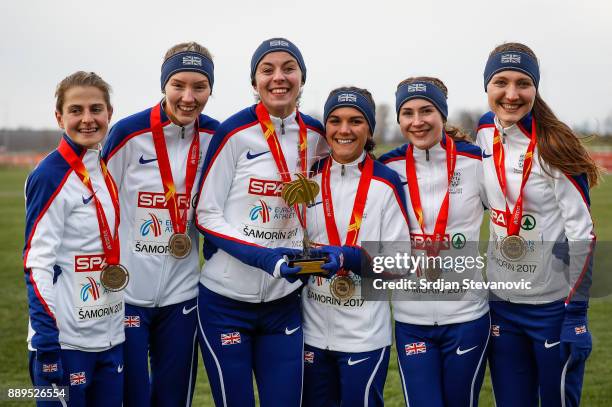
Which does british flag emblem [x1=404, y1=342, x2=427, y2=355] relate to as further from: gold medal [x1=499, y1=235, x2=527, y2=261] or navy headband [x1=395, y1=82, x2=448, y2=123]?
navy headband [x1=395, y1=82, x2=448, y2=123]

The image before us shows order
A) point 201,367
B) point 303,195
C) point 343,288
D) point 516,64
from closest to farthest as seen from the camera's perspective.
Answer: point 303,195 < point 343,288 < point 516,64 < point 201,367

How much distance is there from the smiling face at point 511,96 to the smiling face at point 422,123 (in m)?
0.36

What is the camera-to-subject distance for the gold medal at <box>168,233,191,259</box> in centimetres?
413

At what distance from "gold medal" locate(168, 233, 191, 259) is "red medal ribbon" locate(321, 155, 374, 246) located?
2.83 ft

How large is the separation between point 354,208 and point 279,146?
23.2 inches

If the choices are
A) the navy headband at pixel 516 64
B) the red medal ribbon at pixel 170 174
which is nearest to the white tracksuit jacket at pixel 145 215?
the red medal ribbon at pixel 170 174

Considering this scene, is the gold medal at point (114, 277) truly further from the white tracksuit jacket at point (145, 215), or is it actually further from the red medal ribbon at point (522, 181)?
the red medal ribbon at point (522, 181)

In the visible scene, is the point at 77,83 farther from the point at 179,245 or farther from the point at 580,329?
the point at 580,329

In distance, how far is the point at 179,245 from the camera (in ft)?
13.6

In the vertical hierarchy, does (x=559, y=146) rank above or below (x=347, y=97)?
below

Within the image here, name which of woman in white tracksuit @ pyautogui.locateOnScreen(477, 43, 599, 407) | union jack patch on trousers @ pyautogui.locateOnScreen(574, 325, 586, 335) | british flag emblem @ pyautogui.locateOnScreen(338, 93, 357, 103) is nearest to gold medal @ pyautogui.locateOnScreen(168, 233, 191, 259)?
british flag emblem @ pyautogui.locateOnScreen(338, 93, 357, 103)

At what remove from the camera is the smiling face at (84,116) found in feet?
12.3

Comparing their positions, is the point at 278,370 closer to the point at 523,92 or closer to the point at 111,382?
the point at 111,382

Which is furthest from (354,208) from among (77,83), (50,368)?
(50,368)
